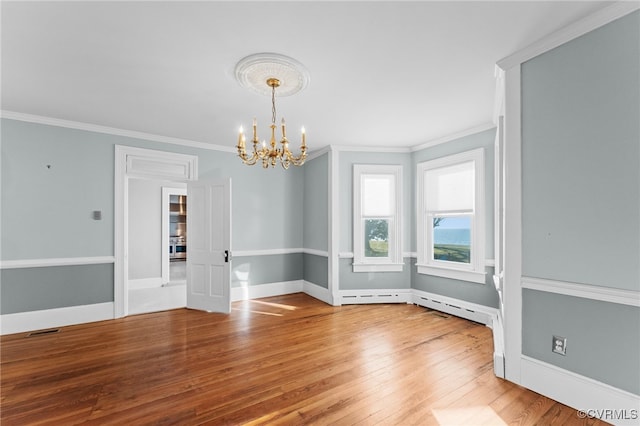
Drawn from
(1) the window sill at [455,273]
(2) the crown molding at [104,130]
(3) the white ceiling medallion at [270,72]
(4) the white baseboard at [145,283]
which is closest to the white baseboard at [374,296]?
(1) the window sill at [455,273]

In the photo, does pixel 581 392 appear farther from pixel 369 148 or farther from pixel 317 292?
pixel 369 148

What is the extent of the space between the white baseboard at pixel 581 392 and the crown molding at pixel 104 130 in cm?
489

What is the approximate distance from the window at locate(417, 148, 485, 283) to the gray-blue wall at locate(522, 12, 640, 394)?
1.75m

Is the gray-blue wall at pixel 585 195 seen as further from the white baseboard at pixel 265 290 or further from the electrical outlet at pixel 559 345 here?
the white baseboard at pixel 265 290

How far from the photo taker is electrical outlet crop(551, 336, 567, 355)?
85.8 inches

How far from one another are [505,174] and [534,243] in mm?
607

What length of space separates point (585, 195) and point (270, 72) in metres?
2.57

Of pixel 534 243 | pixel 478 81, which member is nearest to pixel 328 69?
pixel 478 81

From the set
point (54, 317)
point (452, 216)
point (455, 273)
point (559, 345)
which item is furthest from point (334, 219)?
point (54, 317)

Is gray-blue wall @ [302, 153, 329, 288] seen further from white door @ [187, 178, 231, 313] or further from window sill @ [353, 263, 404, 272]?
white door @ [187, 178, 231, 313]

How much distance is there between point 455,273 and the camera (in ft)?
14.2

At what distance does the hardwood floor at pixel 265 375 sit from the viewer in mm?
2082

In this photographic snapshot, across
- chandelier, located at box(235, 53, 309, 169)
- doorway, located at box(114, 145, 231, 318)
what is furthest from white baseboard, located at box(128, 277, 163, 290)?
chandelier, located at box(235, 53, 309, 169)

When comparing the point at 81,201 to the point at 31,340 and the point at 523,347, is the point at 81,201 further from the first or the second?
the point at 523,347
